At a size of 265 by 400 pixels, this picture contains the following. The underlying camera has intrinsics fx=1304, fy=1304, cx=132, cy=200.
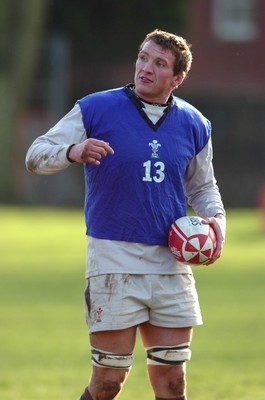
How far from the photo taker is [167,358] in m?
6.78

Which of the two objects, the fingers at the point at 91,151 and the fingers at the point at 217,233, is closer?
the fingers at the point at 91,151

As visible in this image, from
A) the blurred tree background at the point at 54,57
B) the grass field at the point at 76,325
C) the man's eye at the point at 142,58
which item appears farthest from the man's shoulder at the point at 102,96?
the blurred tree background at the point at 54,57

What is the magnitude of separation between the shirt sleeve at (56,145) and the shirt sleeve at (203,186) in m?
0.68

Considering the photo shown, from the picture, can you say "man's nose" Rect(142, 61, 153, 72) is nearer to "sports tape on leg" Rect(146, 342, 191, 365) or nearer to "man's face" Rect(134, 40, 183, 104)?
"man's face" Rect(134, 40, 183, 104)

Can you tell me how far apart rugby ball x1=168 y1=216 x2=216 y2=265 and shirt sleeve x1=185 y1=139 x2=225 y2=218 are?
245mm

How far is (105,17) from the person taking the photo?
147 feet

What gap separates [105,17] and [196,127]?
38.5m

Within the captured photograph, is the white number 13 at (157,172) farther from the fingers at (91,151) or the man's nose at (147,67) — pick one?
the man's nose at (147,67)

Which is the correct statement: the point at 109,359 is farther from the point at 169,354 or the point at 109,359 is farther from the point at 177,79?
the point at 177,79

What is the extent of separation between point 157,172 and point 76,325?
8.02 meters

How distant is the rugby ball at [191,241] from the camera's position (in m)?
6.74

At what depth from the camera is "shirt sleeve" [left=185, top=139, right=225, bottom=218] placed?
278 inches

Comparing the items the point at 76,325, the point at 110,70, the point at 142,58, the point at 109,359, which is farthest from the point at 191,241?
the point at 110,70

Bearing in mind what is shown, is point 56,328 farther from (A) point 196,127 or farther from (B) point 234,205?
(B) point 234,205
